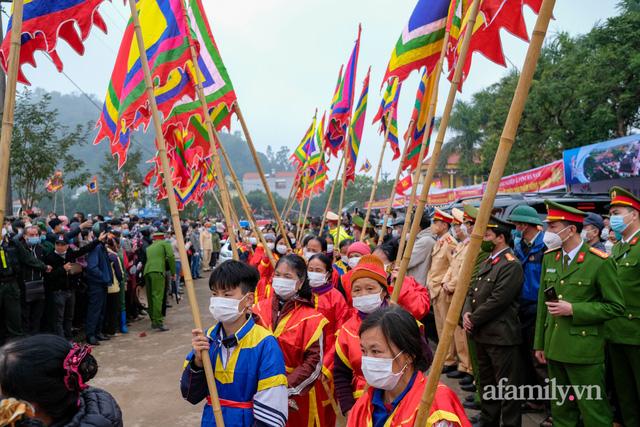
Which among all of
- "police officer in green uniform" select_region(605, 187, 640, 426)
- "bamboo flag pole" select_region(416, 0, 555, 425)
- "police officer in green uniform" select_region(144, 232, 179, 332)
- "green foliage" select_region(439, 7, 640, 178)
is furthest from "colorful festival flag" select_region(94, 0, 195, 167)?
"green foliage" select_region(439, 7, 640, 178)

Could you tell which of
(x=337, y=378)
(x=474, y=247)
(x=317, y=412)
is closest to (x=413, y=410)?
(x=474, y=247)

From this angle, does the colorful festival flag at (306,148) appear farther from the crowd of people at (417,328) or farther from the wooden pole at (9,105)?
the wooden pole at (9,105)

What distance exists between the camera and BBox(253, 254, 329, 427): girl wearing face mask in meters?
3.47

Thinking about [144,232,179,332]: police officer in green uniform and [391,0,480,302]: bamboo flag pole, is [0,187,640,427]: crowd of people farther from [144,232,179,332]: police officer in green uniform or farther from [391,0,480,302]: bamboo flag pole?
[144,232,179,332]: police officer in green uniform

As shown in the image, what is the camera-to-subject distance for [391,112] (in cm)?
584

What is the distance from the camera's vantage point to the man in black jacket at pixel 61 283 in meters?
8.20

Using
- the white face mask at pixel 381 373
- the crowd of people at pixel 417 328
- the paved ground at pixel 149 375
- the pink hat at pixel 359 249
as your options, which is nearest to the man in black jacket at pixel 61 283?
the crowd of people at pixel 417 328

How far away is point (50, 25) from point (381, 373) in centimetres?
275

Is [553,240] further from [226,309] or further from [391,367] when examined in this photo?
[226,309]

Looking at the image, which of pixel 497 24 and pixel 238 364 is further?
pixel 497 24

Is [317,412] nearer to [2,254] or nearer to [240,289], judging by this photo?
[240,289]

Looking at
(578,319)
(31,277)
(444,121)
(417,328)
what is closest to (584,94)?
(578,319)

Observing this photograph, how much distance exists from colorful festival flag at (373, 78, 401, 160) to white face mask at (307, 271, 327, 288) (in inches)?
82.0

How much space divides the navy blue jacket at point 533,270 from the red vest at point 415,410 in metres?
3.39
